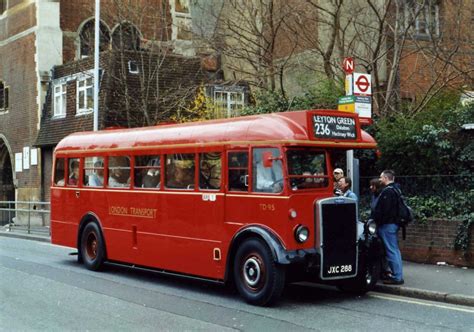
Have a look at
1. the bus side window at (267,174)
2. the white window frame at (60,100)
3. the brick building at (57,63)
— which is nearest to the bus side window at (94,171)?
→ the bus side window at (267,174)

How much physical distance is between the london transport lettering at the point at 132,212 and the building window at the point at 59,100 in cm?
1644

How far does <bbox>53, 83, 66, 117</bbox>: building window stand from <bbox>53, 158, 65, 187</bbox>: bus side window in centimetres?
1386

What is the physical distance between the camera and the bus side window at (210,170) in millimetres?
10258

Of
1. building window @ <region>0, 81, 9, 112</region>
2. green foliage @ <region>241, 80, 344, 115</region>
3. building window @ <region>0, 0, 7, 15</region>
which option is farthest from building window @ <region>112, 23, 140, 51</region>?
building window @ <region>0, 0, 7, 15</region>

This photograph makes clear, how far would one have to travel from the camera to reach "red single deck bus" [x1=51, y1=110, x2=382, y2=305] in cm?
933

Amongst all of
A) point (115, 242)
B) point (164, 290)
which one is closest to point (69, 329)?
point (164, 290)

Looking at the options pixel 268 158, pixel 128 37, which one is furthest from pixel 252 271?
pixel 128 37

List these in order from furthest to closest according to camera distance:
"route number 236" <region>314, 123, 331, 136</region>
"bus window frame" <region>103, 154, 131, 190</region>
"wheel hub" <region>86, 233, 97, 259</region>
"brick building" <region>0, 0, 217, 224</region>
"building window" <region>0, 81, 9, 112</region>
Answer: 1. "building window" <region>0, 81, 9, 112</region>
2. "brick building" <region>0, 0, 217, 224</region>
3. "wheel hub" <region>86, 233, 97, 259</region>
4. "bus window frame" <region>103, 154, 131, 190</region>
5. "route number 236" <region>314, 123, 331, 136</region>

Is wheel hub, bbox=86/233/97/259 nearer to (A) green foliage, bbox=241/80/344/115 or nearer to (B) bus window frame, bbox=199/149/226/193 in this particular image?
(B) bus window frame, bbox=199/149/226/193

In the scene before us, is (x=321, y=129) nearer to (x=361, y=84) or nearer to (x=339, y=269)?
(x=339, y=269)

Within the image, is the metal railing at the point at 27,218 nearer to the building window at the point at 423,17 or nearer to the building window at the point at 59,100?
the building window at the point at 59,100

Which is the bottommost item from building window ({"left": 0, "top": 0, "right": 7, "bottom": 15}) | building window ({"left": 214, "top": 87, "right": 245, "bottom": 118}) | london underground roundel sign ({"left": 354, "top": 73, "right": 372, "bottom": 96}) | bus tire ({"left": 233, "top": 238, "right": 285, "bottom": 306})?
bus tire ({"left": 233, "top": 238, "right": 285, "bottom": 306})

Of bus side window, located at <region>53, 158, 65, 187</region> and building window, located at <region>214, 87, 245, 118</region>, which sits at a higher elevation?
building window, located at <region>214, 87, 245, 118</region>

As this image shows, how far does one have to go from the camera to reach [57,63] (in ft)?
96.7
